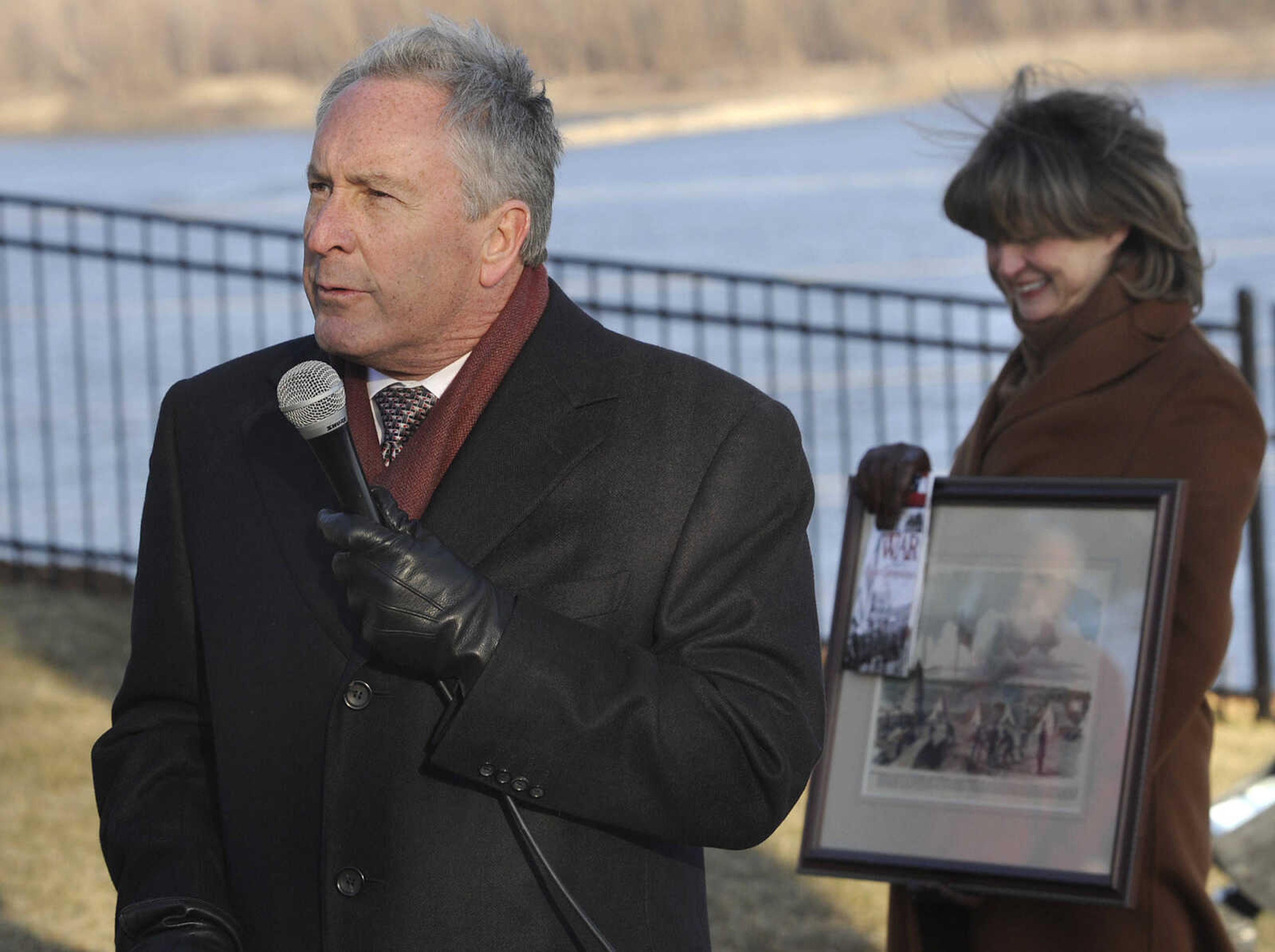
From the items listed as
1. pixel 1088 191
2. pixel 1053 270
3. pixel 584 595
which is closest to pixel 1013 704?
pixel 1053 270

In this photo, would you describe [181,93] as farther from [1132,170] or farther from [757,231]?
[1132,170]

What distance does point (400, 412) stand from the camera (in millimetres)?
1975

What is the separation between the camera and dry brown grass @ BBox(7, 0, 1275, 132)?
2628 cm

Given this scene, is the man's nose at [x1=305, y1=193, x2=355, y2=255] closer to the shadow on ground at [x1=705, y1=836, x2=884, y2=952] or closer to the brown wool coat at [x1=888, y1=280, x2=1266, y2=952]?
the brown wool coat at [x1=888, y1=280, x2=1266, y2=952]

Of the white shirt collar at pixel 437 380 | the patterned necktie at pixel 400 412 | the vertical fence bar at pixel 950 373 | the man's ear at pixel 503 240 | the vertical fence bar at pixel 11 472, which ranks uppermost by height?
the man's ear at pixel 503 240

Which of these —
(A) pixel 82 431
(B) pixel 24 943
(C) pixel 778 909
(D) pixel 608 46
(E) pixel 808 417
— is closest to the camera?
(B) pixel 24 943

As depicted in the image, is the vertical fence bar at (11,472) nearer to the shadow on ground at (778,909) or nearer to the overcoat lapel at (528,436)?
the shadow on ground at (778,909)

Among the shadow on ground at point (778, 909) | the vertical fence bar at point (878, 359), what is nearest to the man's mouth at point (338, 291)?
the shadow on ground at point (778, 909)

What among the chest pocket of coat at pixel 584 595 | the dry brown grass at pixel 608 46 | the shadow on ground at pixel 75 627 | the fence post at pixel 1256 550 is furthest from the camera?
the dry brown grass at pixel 608 46

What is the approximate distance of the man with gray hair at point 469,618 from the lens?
1763 millimetres

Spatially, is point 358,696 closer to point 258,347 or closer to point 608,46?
point 258,347

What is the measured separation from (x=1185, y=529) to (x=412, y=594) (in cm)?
143

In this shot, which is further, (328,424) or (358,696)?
(358,696)

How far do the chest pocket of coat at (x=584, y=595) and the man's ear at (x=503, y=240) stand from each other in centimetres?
38
